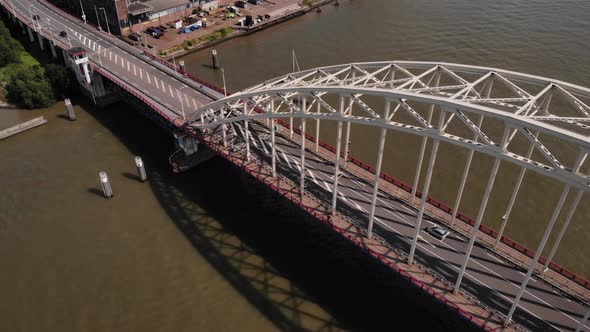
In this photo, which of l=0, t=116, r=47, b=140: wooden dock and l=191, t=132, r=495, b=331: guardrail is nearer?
l=191, t=132, r=495, b=331: guardrail

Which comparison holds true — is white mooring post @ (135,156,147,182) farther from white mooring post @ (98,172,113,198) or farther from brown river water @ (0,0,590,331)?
white mooring post @ (98,172,113,198)


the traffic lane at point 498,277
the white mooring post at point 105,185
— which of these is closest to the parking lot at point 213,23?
the white mooring post at point 105,185

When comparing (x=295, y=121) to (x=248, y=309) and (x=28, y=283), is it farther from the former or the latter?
(x=28, y=283)

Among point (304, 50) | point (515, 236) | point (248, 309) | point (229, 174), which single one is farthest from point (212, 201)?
point (304, 50)

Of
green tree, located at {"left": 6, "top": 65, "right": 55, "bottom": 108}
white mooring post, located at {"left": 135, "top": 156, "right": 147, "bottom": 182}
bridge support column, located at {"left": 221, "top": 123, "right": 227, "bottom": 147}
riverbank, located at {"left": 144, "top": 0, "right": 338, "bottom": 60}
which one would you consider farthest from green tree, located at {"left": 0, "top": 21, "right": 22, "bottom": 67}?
bridge support column, located at {"left": 221, "top": 123, "right": 227, "bottom": 147}

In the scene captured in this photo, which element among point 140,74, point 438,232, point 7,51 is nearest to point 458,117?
point 438,232
